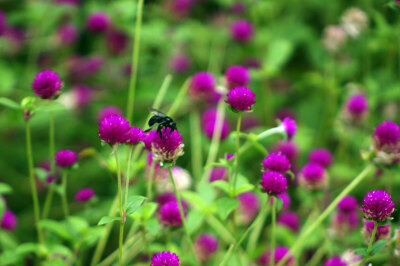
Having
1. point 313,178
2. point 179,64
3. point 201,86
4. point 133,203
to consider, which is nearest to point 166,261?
point 133,203

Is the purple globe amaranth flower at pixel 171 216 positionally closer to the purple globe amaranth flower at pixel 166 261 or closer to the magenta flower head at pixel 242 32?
the purple globe amaranth flower at pixel 166 261

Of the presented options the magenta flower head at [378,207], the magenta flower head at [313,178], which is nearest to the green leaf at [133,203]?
the magenta flower head at [378,207]

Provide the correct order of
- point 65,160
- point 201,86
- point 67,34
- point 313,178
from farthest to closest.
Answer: point 67,34
point 201,86
point 313,178
point 65,160

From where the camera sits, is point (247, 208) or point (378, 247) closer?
point (378, 247)

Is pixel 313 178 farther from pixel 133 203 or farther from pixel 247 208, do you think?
pixel 133 203

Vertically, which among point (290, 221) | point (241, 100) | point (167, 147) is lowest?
point (290, 221)

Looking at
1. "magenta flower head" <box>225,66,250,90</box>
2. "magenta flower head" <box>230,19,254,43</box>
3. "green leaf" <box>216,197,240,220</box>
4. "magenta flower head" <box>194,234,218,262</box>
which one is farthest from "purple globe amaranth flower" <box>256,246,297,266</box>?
"magenta flower head" <box>230,19,254,43</box>

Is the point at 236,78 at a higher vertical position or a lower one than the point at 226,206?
higher
